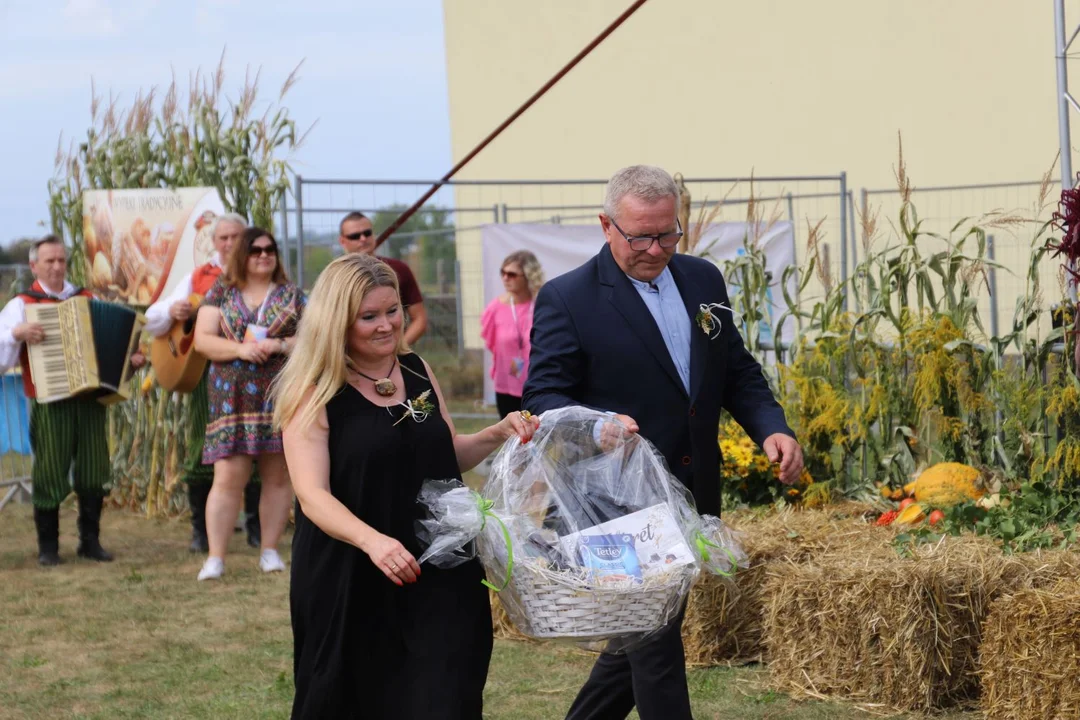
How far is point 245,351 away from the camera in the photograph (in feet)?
22.7

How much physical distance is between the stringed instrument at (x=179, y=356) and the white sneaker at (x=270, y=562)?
48.7 inches

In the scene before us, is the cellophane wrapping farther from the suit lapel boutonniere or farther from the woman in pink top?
the woman in pink top

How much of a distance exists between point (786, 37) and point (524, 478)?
13901 millimetres

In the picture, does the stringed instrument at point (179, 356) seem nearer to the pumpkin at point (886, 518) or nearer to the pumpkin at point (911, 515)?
the pumpkin at point (886, 518)

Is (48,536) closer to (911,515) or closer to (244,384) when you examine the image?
(244,384)

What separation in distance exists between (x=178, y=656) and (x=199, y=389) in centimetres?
272

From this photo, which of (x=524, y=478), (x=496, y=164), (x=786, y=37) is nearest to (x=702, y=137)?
(x=786, y=37)

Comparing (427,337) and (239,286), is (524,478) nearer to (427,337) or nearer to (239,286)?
(239,286)

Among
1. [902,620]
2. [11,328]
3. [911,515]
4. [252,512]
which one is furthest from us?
[252,512]

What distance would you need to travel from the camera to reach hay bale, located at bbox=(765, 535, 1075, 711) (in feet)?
14.7

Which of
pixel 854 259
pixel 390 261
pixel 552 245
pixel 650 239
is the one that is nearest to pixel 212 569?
pixel 390 261

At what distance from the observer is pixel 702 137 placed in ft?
56.8

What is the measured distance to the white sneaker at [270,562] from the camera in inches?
289

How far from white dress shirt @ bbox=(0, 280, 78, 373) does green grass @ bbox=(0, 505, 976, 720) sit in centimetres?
123
